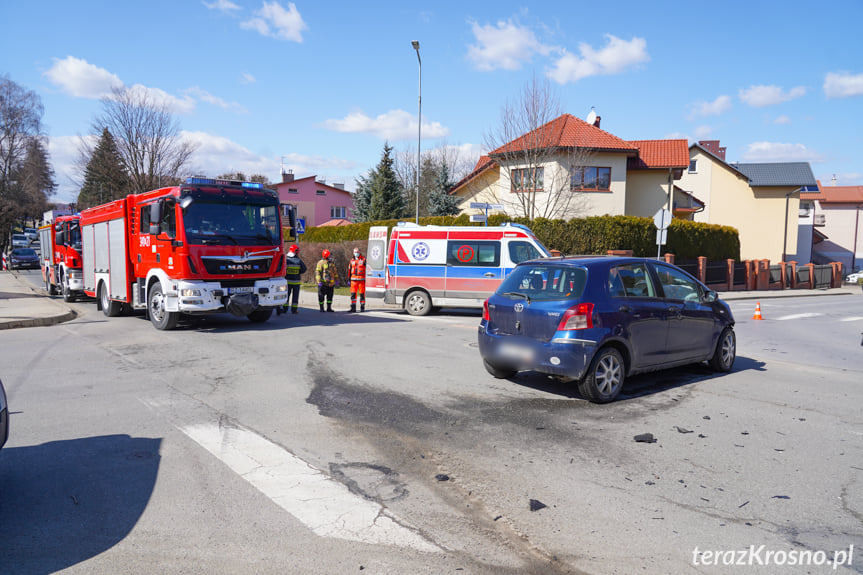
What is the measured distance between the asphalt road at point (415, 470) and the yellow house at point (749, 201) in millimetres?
40945

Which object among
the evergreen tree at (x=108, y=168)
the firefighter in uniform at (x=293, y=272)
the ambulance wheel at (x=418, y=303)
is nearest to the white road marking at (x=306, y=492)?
the firefighter in uniform at (x=293, y=272)

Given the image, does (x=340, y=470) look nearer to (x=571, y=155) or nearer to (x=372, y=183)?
(x=571, y=155)

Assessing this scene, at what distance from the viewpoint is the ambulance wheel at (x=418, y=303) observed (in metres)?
16.8

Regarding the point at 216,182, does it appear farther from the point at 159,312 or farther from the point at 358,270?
the point at 358,270

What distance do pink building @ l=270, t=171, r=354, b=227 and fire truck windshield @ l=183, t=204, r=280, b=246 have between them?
52751mm

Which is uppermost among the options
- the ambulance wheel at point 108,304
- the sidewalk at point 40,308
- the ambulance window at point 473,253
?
the ambulance window at point 473,253

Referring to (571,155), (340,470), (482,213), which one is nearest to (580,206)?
(571,155)

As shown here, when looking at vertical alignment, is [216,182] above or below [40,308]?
above

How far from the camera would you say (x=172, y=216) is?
11.8 meters

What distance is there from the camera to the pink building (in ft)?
217

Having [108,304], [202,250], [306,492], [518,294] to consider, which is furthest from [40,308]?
[306,492]

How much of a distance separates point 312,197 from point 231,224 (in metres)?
57.0

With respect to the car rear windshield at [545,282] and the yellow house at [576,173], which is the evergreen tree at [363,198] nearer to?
the yellow house at [576,173]

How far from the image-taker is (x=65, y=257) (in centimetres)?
1969
